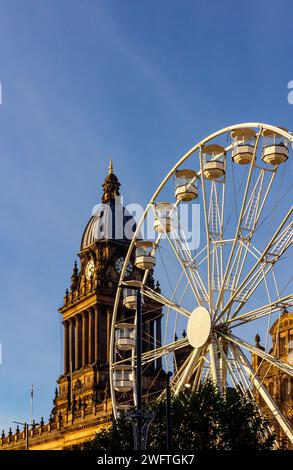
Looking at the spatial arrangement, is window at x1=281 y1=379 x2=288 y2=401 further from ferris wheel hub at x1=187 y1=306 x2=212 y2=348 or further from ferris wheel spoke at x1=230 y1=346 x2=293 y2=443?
ferris wheel hub at x1=187 y1=306 x2=212 y2=348

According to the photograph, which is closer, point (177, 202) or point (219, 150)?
point (219, 150)

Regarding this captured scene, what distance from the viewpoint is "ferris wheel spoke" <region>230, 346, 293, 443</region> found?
64.6 m

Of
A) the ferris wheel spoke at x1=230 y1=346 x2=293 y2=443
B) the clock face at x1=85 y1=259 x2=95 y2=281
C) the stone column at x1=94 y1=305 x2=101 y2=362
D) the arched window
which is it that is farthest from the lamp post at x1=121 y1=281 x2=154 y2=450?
the clock face at x1=85 y1=259 x2=95 y2=281

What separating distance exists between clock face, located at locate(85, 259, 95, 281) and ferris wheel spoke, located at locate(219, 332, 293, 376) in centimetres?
8393

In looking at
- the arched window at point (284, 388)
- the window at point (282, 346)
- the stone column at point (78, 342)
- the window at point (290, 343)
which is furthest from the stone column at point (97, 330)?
the window at point (290, 343)

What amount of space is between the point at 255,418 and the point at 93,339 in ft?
277

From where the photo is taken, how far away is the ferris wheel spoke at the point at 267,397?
64562 millimetres

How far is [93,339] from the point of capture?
14875 centimetres

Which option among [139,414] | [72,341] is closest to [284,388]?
[139,414]
